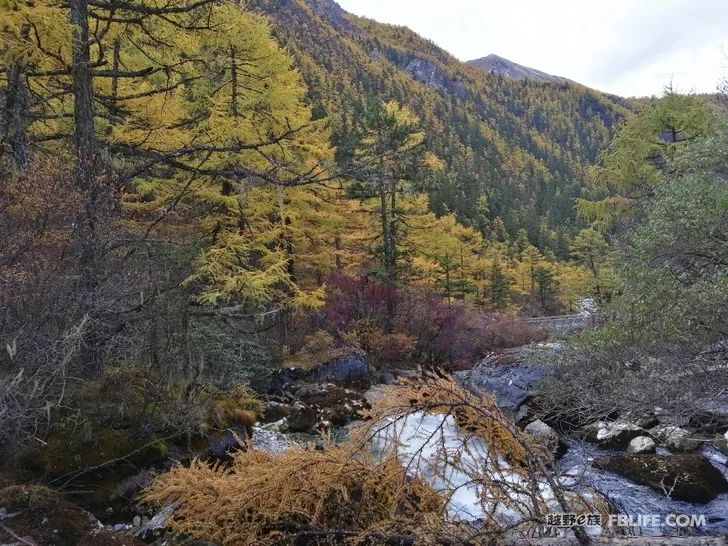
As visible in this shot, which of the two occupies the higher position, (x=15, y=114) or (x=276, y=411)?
(x=15, y=114)

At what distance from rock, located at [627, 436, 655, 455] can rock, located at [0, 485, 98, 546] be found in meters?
8.66

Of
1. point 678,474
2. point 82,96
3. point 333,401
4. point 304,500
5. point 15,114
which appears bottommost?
point 333,401

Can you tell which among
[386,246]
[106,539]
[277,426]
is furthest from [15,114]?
[386,246]

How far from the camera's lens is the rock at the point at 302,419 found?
936 centimetres

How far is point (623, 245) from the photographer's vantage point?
12.3m

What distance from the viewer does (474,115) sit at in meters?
142

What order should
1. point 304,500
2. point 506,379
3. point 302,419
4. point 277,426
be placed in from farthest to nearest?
point 506,379 < point 302,419 < point 277,426 < point 304,500

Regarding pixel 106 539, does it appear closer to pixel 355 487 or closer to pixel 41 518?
pixel 41 518

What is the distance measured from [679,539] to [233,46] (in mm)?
12970

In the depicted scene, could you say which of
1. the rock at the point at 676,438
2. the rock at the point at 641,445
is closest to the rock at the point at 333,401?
the rock at the point at 641,445

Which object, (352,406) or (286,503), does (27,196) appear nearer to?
(286,503)

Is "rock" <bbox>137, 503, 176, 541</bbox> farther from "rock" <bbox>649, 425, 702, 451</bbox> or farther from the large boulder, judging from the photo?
"rock" <bbox>649, 425, 702, 451</bbox>

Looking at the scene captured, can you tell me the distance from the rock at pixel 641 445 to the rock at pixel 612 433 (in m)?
0.30

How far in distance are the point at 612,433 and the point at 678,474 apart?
2.40 meters
